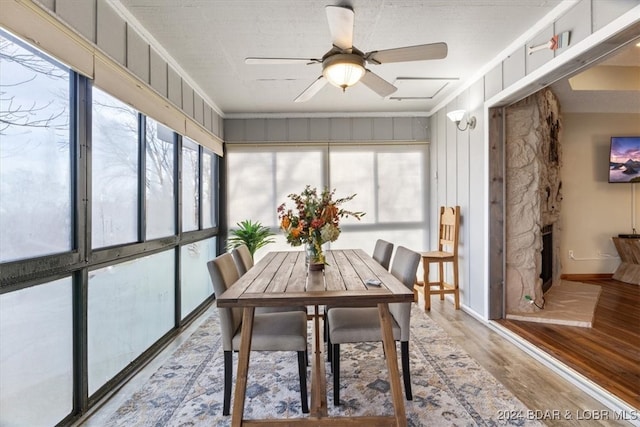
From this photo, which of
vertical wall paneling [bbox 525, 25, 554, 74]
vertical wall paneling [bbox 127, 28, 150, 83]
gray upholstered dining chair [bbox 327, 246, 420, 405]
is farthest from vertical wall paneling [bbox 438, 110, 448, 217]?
vertical wall paneling [bbox 127, 28, 150, 83]

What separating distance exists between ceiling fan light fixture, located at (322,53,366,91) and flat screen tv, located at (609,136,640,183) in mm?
5038

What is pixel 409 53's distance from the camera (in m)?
2.13

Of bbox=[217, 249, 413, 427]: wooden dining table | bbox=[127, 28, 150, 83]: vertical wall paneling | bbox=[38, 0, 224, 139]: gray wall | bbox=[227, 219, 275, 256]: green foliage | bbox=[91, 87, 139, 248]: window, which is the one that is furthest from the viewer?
bbox=[227, 219, 275, 256]: green foliage

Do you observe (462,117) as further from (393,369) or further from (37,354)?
(37,354)

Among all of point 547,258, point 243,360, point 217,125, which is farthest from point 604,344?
point 217,125

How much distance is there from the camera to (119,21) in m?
2.31

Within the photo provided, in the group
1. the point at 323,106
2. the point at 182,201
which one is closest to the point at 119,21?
the point at 182,201

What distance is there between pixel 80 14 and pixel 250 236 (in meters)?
3.16

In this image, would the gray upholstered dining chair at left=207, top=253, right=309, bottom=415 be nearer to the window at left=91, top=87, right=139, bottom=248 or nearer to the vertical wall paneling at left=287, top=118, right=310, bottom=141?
the window at left=91, top=87, right=139, bottom=248

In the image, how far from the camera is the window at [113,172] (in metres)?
2.20

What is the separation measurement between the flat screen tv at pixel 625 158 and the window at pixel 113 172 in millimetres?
6356

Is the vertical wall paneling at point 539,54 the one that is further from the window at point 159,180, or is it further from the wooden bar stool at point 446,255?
the window at point 159,180

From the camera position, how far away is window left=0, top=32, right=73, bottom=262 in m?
1.54

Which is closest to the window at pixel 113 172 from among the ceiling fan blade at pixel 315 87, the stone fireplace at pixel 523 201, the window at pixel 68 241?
the window at pixel 68 241
